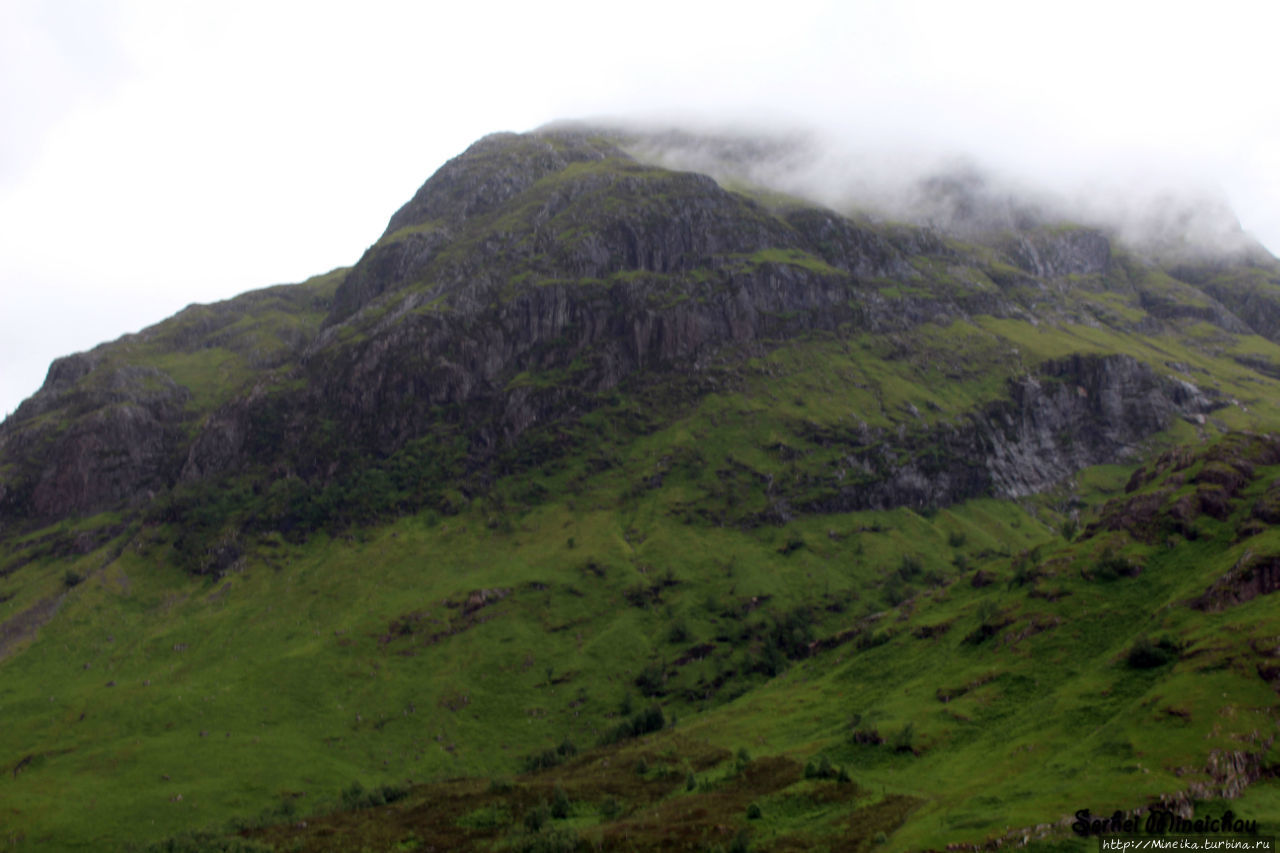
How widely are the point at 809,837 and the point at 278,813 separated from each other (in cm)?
10258

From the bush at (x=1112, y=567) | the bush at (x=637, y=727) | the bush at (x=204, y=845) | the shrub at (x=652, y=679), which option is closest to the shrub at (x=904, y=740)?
the bush at (x=1112, y=567)

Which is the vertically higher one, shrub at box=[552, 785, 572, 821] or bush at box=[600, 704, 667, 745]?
shrub at box=[552, 785, 572, 821]

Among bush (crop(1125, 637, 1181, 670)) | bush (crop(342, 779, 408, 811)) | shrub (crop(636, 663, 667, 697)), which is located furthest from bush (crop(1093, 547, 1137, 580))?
bush (crop(342, 779, 408, 811))

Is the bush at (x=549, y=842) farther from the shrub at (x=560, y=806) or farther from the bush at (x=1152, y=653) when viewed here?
the bush at (x=1152, y=653)

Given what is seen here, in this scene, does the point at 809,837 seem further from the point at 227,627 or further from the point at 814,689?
Answer: the point at 227,627

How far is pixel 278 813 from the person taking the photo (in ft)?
414

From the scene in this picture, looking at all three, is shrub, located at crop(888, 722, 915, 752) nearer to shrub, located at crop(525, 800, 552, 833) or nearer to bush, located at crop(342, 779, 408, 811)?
shrub, located at crop(525, 800, 552, 833)

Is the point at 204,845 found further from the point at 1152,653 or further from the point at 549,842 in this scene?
the point at 1152,653

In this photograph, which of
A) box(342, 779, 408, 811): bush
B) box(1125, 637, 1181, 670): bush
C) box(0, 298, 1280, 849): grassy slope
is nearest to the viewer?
box(0, 298, 1280, 849): grassy slope

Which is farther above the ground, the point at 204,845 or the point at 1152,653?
the point at 204,845

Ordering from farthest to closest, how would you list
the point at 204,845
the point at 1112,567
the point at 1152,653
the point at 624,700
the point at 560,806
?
the point at 624,700
the point at 1112,567
the point at 204,845
the point at 560,806
the point at 1152,653

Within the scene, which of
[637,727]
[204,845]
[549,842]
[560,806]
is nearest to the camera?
[549,842]

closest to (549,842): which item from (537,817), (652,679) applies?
(537,817)

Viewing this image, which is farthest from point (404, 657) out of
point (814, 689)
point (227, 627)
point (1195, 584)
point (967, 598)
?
point (1195, 584)
